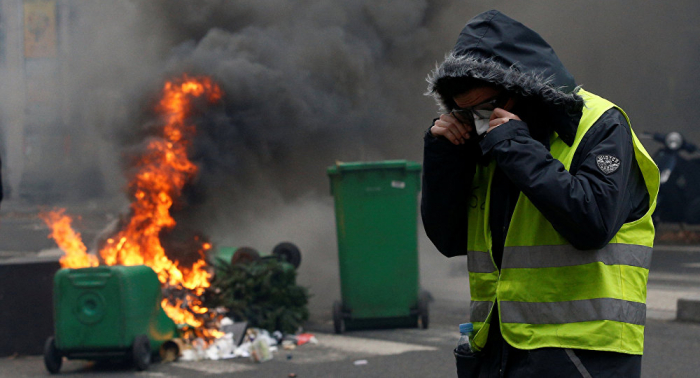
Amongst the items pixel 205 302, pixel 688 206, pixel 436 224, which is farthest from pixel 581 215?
pixel 688 206

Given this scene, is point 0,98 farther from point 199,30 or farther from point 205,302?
point 205,302

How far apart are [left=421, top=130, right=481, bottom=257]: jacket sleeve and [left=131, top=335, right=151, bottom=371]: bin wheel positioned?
4.10 meters

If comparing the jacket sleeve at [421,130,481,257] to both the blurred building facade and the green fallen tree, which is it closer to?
the green fallen tree

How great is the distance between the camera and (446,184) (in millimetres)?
2154

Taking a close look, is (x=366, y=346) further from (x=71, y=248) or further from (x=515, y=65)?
(x=515, y=65)

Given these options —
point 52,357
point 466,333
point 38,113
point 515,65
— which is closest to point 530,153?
point 515,65

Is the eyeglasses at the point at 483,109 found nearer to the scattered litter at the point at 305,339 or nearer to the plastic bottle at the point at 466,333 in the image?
the plastic bottle at the point at 466,333

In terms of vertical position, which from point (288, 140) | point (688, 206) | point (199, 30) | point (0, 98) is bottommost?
point (688, 206)

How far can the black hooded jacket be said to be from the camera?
5.93 feet

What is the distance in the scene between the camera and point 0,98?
90.0 ft

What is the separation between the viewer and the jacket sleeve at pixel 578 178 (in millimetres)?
1785

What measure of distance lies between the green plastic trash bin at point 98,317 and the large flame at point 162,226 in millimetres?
566

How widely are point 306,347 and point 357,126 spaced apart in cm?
613

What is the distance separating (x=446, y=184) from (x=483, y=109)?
226 mm
